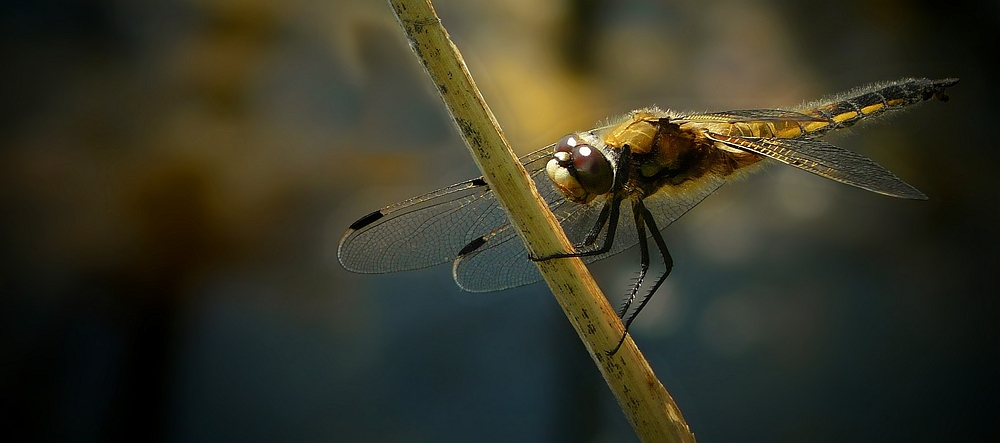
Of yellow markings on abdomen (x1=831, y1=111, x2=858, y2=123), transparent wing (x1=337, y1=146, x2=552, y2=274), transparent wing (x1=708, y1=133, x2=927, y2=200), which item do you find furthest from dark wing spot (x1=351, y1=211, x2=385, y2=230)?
yellow markings on abdomen (x1=831, y1=111, x2=858, y2=123)

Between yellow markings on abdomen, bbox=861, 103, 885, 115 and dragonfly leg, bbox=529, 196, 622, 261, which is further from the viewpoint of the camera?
yellow markings on abdomen, bbox=861, 103, 885, 115

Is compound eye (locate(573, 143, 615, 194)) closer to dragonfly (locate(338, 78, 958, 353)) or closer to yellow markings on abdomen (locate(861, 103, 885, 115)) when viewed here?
dragonfly (locate(338, 78, 958, 353))

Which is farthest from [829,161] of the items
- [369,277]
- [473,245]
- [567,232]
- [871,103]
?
[369,277]

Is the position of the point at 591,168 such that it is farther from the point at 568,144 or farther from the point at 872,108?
the point at 872,108

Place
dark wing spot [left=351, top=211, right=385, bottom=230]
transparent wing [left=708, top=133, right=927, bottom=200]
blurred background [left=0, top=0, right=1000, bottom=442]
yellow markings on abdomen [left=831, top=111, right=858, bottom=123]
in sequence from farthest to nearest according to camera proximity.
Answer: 1. blurred background [left=0, top=0, right=1000, bottom=442]
2. yellow markings on abdomen [left=831, top=111, right=858, bottom=123]
3. dark wing spot [left=351, top=211, right=385, bottom=230]
4. transparent wing [left=708, top=133, right=927, bottom=200]

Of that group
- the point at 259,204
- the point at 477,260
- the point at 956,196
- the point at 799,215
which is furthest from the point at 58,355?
the point at 956,196

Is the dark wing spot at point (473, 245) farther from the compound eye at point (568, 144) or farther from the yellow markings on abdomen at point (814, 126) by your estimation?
the yellow markings on abdomen at point (814, 126)

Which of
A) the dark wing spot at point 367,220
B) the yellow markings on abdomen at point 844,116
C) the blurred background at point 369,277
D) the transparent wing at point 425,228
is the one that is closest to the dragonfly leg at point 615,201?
the transparent wing at point 425,228
